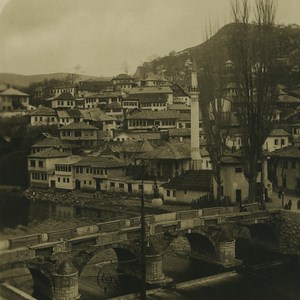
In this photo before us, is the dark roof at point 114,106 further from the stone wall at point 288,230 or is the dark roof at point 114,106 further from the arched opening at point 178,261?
the stone wall at point 288,230

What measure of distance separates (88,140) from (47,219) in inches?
589

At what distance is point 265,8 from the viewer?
20125mm

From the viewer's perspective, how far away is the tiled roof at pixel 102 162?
32.3 meters

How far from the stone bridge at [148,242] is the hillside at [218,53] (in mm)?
7886

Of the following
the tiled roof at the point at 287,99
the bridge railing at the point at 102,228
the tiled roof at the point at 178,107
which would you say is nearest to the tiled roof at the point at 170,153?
the bridge railing at the point at 102,228

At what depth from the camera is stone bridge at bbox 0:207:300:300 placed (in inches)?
525

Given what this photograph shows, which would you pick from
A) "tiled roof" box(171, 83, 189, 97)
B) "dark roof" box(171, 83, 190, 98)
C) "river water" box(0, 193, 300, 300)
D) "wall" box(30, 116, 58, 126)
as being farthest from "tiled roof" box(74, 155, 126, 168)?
"tiled roof" box(171, 83, 189, 97)

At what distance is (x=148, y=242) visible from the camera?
15.6m

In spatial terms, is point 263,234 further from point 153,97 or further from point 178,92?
point 178,92

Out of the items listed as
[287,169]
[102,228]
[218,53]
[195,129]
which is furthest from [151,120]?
[102,228]

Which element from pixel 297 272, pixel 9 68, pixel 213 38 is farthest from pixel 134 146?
pixel 9 68

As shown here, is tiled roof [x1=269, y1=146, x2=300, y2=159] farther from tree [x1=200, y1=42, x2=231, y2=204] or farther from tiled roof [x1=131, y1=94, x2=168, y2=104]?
tiled roof [x1=131, y1=94, x2=168, y2=104]

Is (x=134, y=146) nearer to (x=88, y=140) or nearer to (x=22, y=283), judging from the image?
(x=88, y=140)

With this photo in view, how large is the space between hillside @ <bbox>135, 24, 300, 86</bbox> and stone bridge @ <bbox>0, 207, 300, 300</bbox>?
310 inches
